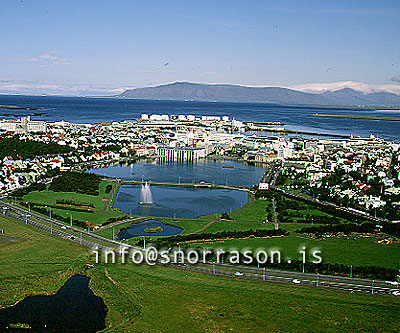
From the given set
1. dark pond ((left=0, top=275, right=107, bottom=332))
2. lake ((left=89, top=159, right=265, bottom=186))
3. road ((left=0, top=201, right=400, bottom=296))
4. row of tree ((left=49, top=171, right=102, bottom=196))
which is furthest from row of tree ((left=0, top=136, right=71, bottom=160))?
dark pond ((left=0, top=275, right=107, bottom=332))

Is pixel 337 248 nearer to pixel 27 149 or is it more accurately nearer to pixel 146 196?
pixel 146 196

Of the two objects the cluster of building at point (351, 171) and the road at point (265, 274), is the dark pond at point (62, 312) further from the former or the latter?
the cluster of building at point (351, 171)

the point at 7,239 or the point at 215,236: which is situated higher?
the point at 215,236

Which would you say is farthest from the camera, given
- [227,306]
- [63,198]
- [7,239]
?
[63,198]

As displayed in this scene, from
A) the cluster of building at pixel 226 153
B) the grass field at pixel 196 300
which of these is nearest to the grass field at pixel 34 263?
the grass field at pixel 196 300

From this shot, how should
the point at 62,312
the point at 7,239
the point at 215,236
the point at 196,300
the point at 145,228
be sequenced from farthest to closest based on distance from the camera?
the point at 145,228
the point at 215,236
the point at 7,239
the point at 196,300
the point at 62,312

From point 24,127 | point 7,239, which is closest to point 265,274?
point 7,239
